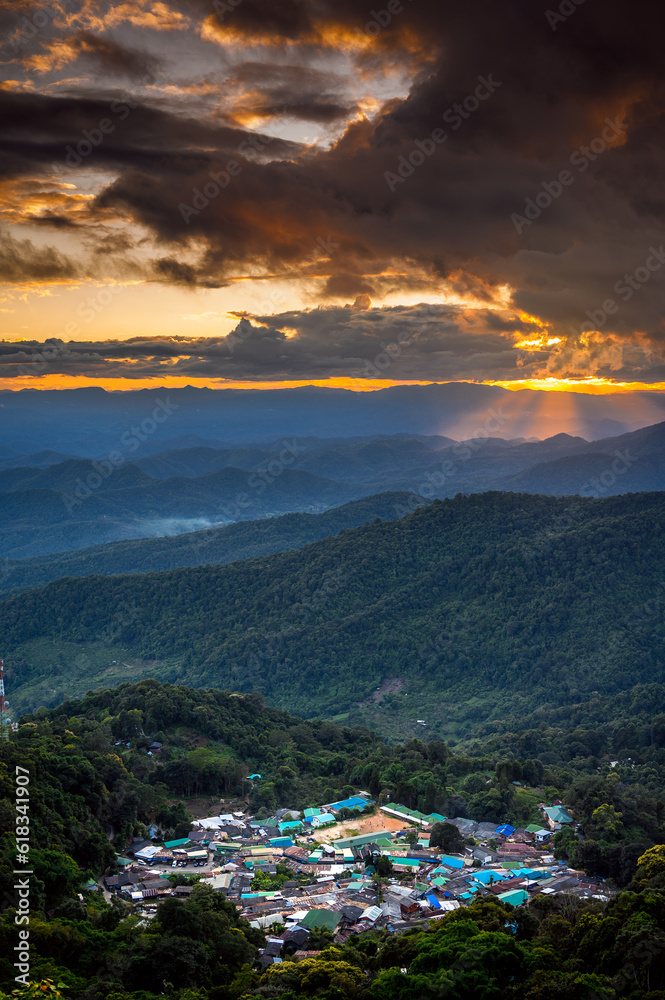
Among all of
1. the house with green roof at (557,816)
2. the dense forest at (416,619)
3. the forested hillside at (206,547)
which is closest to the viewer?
the house with green roof at (557,816)

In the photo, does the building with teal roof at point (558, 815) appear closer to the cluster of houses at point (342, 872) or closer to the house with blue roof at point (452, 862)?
the cluster of houses at point (342, 872)

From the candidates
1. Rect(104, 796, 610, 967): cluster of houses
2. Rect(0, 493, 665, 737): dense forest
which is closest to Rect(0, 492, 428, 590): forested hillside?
Rect(0, 493, 665, 737): dense forest

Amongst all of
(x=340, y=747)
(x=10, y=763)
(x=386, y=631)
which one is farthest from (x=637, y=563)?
(x=10, y=763)

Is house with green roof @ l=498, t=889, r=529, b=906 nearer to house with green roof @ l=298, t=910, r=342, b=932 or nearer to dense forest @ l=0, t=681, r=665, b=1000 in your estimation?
dense forest @ l=0, t=681, r=665, b=1000
